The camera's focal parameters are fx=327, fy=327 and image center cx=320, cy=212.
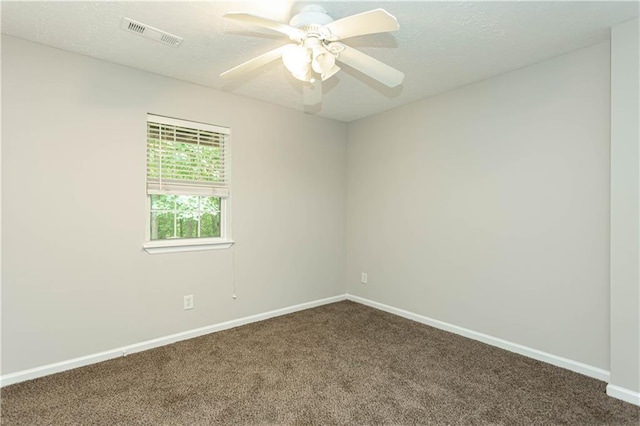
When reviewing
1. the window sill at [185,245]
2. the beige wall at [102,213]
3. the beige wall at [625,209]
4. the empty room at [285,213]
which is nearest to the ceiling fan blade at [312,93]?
the empty room at [285,213]

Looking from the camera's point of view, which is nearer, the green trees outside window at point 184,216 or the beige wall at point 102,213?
the beige wall at point 102,213

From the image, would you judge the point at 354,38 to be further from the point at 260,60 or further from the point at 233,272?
the point at 233,272

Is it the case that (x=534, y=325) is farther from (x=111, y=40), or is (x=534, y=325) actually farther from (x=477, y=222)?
(x=111, y=40)

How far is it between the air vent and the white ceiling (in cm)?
4

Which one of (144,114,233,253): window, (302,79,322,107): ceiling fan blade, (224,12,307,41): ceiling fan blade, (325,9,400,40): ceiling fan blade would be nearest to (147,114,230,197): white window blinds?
(144,114,233,253): window

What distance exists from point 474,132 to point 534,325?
67.1 inches

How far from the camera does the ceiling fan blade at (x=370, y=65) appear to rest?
6.11 ft

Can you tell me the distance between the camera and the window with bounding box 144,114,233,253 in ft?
9.45

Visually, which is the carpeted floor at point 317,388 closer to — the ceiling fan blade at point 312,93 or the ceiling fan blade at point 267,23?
the ceiling fan blade at point 267,23

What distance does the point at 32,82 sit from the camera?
2.30 meters

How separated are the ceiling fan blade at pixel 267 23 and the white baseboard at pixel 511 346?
2.82 metres

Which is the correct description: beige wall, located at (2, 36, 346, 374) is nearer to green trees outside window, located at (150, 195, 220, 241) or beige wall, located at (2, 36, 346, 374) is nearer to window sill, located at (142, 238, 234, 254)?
window sill, located at (142, 238, 234, 254)

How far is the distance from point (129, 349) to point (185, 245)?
3.08 ft

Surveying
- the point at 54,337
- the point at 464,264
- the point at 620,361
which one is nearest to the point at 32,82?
the point at 54,337
